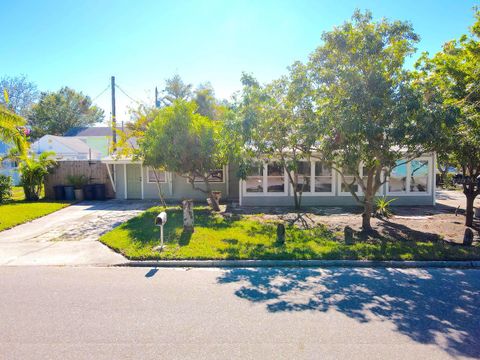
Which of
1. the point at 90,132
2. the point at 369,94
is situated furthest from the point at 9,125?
the point at 90,132

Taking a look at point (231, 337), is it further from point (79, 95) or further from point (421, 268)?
point (79, 95)

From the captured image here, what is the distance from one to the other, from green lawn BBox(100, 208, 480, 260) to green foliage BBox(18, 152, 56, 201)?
9.39 m

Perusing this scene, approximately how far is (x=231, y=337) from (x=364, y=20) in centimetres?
759

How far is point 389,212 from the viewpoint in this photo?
40.6 ft

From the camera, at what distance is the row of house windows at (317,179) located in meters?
15.2

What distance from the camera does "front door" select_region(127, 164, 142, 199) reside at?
698 inches

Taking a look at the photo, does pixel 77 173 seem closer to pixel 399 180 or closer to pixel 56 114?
pixel 399 180

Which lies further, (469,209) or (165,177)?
(165,177)

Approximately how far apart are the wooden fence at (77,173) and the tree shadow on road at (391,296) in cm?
1390

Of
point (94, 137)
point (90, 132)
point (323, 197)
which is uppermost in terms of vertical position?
point (90, 132)

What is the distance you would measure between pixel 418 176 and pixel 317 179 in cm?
483

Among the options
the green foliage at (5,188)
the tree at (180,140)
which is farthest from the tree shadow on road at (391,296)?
the green foliage at (5,188)

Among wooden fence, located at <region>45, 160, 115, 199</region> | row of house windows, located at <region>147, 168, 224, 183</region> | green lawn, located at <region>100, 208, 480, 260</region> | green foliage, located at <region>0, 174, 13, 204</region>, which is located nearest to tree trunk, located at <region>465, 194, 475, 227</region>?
green lawn, located at <region>100, 208, 480, 260</region>

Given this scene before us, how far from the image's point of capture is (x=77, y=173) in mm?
17906
